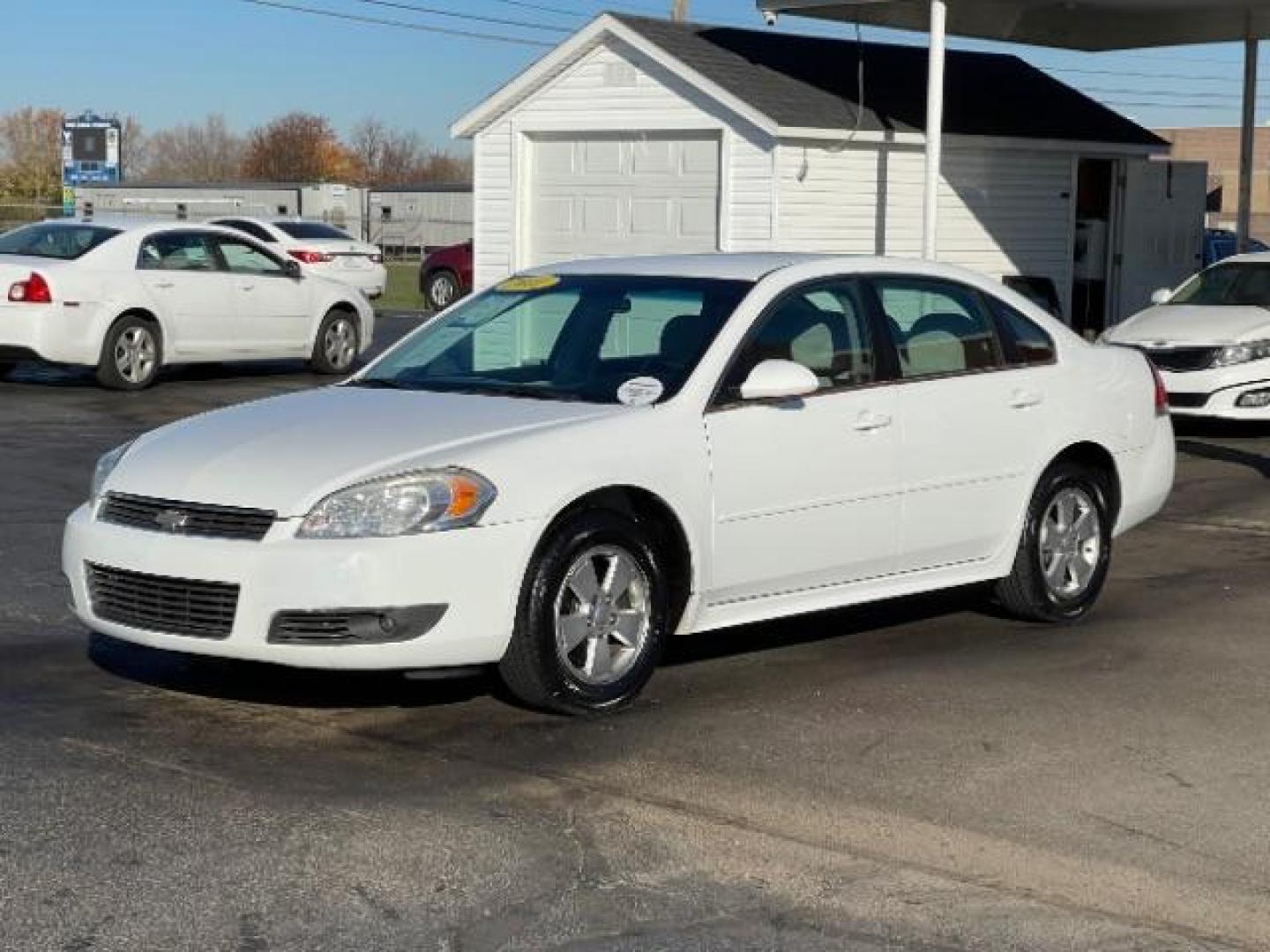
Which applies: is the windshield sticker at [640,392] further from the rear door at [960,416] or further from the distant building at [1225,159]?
Result: the distant building at [1225,159]

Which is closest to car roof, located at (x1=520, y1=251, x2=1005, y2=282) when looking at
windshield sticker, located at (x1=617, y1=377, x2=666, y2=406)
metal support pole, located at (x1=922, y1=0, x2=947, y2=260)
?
windshield sticker, located at (x1=617, y1=377, x2=666, y2=406)

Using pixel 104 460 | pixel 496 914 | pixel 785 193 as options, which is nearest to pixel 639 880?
pixel 496 914

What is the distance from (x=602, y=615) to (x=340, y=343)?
47.5 feet

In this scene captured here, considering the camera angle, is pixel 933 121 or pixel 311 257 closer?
pixel 933 121

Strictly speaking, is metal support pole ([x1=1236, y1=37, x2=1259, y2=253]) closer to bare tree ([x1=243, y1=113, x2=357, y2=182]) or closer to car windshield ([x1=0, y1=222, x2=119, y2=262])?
car windshield ([x1=0, y1=222, x2=119, y2=262])

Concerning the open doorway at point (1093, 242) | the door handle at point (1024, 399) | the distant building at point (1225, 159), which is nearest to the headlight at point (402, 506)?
the door handle at point (1024, 399)

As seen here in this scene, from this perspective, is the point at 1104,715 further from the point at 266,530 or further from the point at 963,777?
the point at 266,530

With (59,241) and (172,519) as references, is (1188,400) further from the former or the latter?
(172,519)

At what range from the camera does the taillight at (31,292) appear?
693 inches

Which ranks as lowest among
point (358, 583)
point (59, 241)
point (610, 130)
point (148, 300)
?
point (358, 583)

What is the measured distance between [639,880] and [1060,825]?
4.23ft

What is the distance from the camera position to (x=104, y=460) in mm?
6941

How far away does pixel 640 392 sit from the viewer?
691cm

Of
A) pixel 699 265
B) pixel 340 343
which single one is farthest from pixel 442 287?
pixel 699 265
